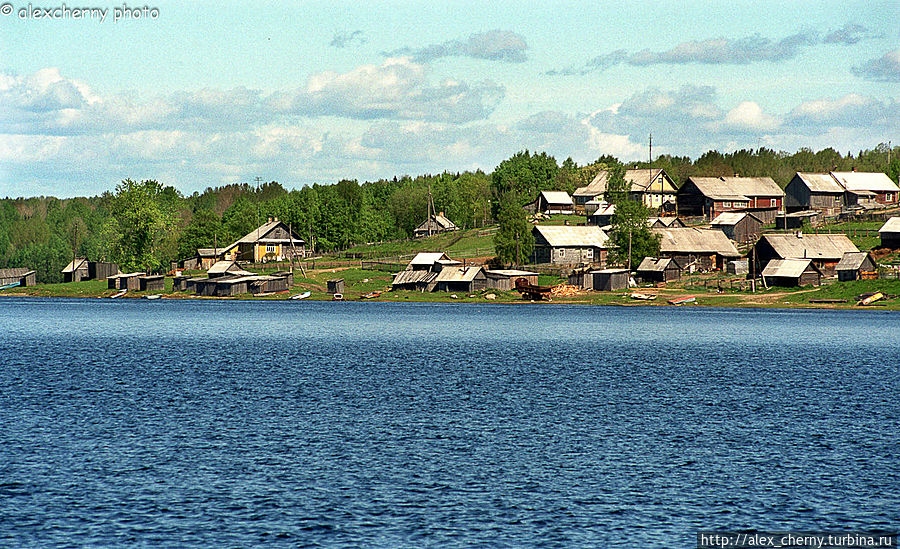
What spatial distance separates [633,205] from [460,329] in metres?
57.1

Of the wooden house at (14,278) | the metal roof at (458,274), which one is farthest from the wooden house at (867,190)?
the wooden house at (14,278)

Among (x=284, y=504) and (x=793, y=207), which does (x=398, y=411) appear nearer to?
(x=284, y=504)

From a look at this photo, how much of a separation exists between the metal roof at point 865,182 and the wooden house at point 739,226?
28.7 m

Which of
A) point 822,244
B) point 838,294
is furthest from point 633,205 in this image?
point 838,294

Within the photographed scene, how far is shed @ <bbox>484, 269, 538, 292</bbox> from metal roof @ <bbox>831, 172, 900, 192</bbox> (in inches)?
3040

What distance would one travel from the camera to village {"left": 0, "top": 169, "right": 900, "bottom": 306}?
429ft

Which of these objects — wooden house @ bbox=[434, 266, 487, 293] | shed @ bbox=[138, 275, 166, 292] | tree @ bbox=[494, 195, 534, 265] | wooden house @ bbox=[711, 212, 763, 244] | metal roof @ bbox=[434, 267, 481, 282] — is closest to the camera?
metal roof @ bbox=[434, 267, 481, 282]

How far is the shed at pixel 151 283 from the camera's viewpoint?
16212 cm

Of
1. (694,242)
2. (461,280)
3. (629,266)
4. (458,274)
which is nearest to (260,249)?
(458,274)

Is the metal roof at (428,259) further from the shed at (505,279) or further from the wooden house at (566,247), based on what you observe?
the wooden house at (566,247)

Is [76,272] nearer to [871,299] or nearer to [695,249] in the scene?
[695,249]

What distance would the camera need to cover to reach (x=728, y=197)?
7210 inches

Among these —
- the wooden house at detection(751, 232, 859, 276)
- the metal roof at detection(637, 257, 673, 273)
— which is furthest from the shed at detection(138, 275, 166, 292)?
the wooden house at detection(751, 232, 859, 276)

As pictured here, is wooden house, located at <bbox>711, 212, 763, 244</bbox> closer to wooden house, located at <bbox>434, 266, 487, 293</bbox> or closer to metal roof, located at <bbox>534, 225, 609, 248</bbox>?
metal roof, located at <bbox>534, 225, 609, 248</bbox>
